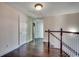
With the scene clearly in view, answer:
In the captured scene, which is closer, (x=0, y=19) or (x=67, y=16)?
(x=0, y=19)

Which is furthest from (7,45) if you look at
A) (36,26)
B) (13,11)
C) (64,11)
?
(36,26)

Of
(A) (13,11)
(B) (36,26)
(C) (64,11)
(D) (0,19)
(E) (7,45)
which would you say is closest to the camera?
(D) (0,19)

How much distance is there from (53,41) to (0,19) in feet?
7.47

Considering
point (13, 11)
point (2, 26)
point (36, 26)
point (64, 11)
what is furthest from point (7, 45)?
point (36, 26)

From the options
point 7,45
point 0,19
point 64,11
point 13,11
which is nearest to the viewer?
point 0,19

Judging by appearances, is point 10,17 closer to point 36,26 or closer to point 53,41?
point 53,41

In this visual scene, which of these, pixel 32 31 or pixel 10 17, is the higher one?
pixel 10 17

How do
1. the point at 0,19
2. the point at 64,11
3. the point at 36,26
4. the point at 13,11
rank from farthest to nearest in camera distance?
the point at 36,26, the point at 64,11, the point at 13,11, the point at 0,19

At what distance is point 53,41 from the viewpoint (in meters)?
5.16

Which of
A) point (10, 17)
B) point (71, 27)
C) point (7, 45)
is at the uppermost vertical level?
point (10, 17)

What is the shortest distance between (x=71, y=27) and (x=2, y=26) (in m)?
3.20

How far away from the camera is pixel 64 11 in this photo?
5.55m

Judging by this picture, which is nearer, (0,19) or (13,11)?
(0,19)

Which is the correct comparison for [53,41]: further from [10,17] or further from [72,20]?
[10,17]
